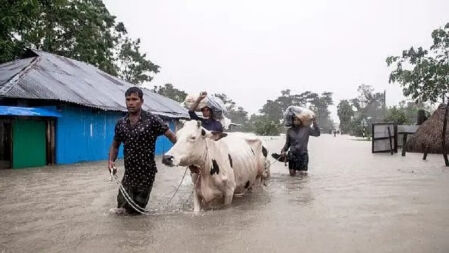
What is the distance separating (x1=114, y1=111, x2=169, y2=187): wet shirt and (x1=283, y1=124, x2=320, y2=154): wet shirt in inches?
188

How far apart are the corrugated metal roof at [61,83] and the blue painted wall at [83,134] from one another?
718mm

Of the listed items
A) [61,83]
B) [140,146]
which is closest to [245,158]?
[140,146]

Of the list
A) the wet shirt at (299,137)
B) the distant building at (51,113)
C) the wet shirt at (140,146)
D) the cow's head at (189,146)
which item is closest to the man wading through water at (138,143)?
the wet shirt at (140,146)

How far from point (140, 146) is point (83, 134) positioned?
11.7m

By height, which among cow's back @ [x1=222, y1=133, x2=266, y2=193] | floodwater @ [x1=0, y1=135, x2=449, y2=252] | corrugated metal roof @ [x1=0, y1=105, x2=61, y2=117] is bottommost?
floodwater @ [x1=0, y1=135, x2=449, y2=252]

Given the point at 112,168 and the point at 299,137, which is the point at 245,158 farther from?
the point at 299,137

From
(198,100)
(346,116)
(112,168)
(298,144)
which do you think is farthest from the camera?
(346,116)

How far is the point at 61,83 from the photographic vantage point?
601 inches

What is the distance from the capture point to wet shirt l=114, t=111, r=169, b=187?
15.4 feet

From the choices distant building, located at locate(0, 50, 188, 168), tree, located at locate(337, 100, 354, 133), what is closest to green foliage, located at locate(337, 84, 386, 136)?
tree, located at locate(337, 100, 354, 133)

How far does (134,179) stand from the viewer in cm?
477

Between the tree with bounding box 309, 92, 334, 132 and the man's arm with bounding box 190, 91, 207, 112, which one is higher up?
the tree with bounding box 309, 92, 334, 132

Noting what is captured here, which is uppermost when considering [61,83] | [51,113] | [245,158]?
[61,83]

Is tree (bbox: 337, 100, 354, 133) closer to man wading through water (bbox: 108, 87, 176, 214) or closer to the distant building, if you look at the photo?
the distant building
